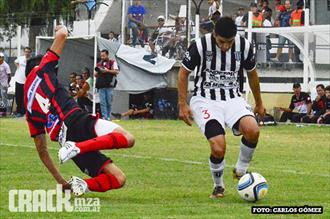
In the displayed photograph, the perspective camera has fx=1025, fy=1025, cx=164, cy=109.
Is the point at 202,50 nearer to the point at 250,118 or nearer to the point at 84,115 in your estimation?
the point at 250,118

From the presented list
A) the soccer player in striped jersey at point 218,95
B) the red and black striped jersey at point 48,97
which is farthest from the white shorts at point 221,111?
the red and black striped jersey at point 48,97

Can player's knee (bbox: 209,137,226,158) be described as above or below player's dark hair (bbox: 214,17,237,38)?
below

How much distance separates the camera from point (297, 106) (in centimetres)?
2841

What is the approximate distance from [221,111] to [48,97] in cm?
228

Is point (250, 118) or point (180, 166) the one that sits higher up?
point (250, 118)

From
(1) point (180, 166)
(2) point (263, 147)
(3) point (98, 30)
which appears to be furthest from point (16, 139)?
(3) point (98, 30)

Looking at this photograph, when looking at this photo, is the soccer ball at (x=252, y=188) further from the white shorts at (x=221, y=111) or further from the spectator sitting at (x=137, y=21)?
the spectator sitting at (x=137, y=21)

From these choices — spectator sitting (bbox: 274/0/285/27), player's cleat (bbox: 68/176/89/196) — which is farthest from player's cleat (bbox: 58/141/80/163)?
spectator sitting (bbox: 274/0/285/27)

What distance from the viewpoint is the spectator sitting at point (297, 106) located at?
28000mm

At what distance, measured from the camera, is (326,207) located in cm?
1085

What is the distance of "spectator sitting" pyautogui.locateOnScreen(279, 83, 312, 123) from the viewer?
2800 cm

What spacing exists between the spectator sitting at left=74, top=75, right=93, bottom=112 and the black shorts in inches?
772

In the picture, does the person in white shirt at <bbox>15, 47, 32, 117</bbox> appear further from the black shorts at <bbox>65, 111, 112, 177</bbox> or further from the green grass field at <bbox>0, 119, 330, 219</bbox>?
the black shorts at <bbox>65, 111, 112, 177</bbox>

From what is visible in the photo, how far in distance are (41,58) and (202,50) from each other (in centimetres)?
193
